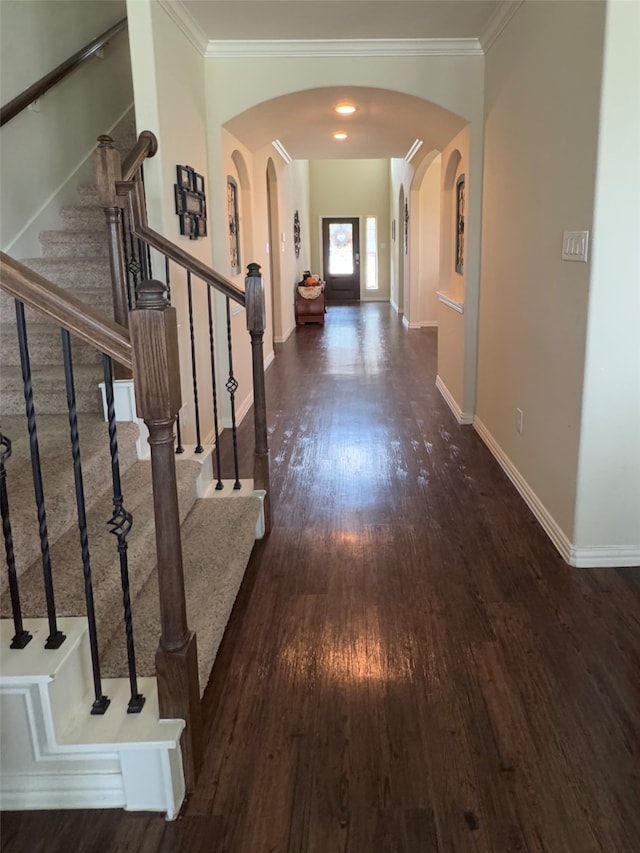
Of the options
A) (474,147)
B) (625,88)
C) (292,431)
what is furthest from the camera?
(292,431)

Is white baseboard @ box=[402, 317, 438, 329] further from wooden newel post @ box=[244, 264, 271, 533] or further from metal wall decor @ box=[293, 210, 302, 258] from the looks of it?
wooden newel post @ box=[244, 264, 271, 533]

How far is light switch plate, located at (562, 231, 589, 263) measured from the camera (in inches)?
99.8

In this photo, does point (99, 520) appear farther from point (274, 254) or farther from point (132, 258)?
point (274, 254)

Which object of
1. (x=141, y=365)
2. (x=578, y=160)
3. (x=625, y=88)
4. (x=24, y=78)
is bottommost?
(x=141, y=365)

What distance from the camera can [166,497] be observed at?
152 cm

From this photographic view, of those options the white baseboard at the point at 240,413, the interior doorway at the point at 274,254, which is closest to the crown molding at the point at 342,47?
the white baseboard at the point at 240,413

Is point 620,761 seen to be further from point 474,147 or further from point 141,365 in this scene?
point 474,147

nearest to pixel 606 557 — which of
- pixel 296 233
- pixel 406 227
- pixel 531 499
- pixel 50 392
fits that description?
pixel 531 499

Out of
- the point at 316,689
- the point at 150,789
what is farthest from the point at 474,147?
the point at 150,789

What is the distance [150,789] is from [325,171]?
48.9ft

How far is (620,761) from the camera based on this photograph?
5.66 ft

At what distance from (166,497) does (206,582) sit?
2.89 feet

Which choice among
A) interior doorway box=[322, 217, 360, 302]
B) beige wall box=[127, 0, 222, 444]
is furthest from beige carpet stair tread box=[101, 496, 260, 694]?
interior doorway box=[322, 217, 360, 302]

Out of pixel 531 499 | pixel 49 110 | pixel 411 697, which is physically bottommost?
pixel 411 697
